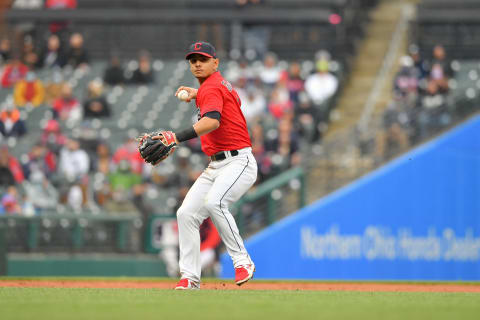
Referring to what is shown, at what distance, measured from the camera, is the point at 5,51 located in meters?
18.6

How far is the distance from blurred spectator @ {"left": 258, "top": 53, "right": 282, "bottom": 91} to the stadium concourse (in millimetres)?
25

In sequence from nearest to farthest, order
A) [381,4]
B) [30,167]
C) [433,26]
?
[30,167]
[433,26]
[381,4]

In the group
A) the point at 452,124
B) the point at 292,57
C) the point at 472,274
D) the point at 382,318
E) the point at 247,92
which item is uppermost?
the point at 292,57

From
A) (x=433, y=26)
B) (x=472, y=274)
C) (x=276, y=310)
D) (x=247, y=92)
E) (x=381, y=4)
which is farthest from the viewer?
(x=381, y=4)

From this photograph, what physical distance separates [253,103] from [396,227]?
4.05 m

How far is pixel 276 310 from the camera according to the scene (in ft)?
19.0

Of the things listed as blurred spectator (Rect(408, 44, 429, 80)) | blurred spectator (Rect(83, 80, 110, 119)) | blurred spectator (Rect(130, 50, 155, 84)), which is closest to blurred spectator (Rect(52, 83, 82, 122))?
blurred spectator (Rect(83, 80, 110, 119))

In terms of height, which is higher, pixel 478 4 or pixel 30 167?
pixel 478 4

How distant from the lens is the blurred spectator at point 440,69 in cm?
1484

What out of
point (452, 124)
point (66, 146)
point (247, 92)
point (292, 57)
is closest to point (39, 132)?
point (66, 146)

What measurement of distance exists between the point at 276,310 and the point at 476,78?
10.8 meters

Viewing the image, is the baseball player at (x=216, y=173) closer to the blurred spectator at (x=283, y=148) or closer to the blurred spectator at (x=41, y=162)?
the blurred spectator at (x=283, y=148)

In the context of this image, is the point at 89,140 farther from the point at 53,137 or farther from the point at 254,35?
the point at 254,35

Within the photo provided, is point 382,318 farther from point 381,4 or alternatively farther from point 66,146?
point 381,4
